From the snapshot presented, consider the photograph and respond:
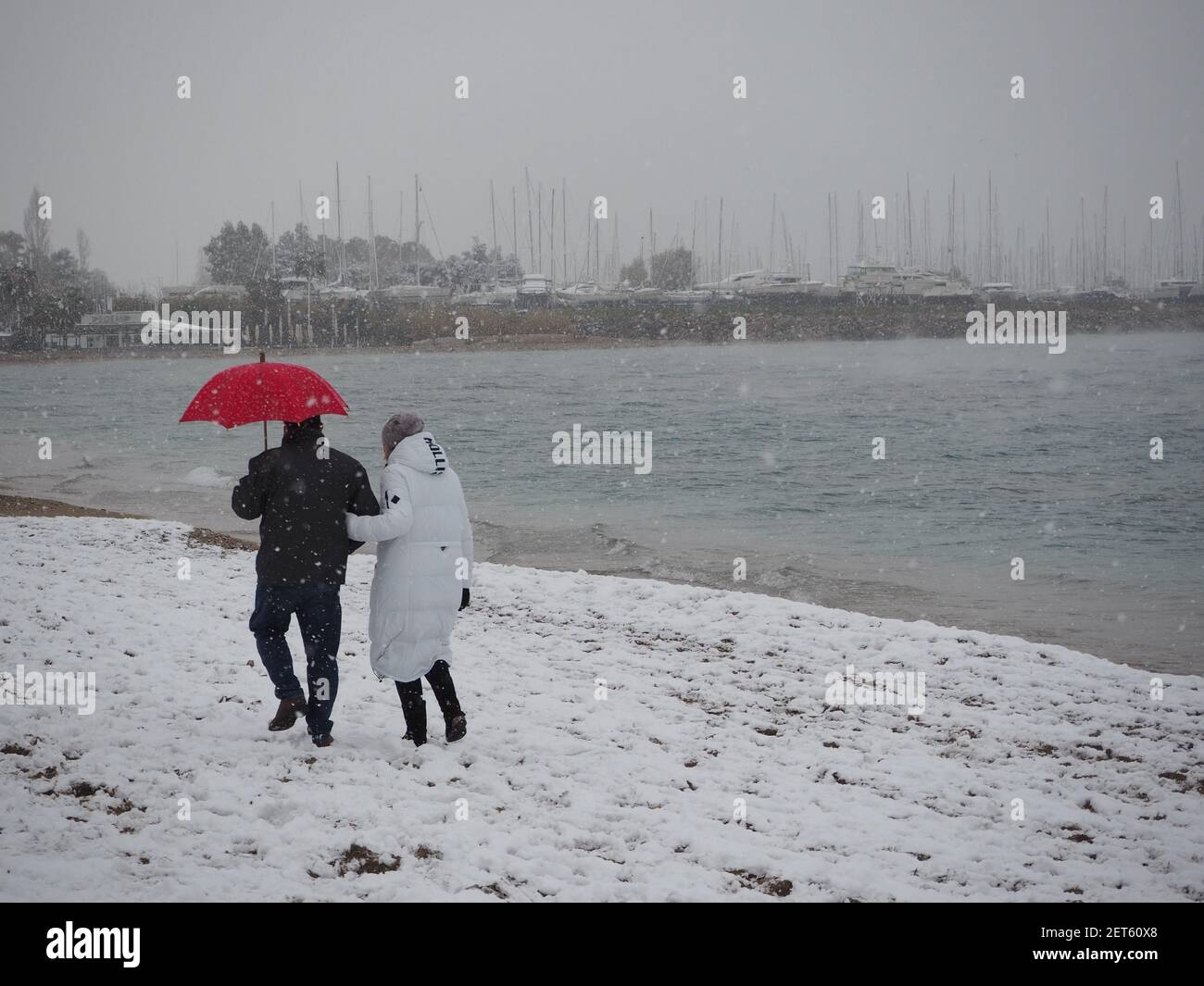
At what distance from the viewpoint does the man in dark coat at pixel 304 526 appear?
5.99 meters

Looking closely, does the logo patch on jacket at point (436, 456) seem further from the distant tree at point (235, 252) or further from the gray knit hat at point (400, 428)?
the distant tree at point (235, 252)

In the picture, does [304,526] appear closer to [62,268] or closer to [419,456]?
[419,456]

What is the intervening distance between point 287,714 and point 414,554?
1475 millimetres

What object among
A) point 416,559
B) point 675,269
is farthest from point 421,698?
point 675,269

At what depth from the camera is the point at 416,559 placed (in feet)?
20.4

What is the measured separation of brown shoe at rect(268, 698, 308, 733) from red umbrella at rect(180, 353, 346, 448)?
1.76 metres

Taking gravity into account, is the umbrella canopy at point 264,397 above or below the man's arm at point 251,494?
above

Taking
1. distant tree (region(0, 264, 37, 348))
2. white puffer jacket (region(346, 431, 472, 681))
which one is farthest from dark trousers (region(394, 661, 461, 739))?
distant tree (region(0, 264, 37, 348))

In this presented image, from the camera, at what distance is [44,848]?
499cm

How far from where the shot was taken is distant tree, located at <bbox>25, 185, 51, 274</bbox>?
495 ft

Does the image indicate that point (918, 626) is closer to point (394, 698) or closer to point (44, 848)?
point (394, 698)

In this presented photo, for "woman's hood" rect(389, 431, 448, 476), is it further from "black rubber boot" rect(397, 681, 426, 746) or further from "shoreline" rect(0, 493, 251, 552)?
"shoreline" rect(0, 493, 251, 552)

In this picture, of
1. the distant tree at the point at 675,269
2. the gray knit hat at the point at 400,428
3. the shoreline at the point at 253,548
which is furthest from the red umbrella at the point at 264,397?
the distant tree at the point at 675,269

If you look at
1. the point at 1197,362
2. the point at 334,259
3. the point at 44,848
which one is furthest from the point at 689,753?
the point at 334,259
